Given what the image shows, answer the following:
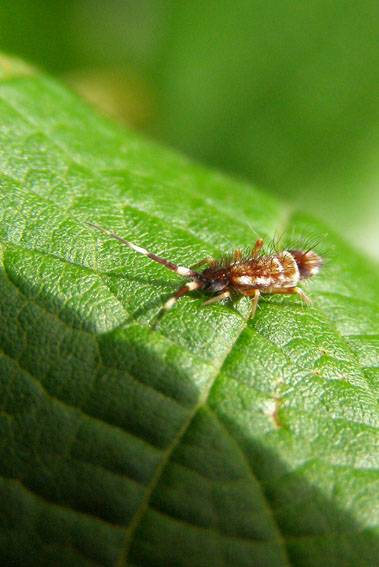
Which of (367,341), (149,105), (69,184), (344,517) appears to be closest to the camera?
(344,517)

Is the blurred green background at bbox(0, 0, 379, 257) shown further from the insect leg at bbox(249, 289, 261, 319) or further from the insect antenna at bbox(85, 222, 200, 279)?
the insect antenna at bbox(85, 222, 200, 279)

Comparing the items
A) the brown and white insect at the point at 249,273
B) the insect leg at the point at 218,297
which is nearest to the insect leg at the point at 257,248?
the brown and white insect at the point at 249,273

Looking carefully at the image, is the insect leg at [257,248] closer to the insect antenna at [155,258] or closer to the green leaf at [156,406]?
the green leaf at [156,406]

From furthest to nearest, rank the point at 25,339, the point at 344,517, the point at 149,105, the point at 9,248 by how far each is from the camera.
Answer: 1. the point at 149,105
2. the point at 9,248
3. the point at 25,339
4. the point at 344,517

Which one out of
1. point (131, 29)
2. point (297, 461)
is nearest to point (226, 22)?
point (131, 29)

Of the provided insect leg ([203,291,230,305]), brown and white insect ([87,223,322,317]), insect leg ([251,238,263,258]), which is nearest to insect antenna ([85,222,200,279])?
brown and white insect ([87,223,322,317])

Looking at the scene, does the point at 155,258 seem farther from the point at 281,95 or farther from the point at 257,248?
the point at 281,95

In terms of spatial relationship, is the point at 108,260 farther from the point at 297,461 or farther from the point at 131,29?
the point at 131,29
